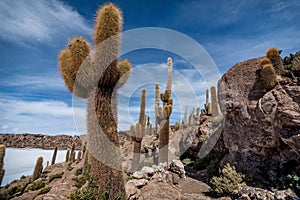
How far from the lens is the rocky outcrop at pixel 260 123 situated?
17.2 feet

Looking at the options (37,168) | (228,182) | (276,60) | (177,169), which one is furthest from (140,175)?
(37,168)

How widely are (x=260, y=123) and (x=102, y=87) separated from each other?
17.5 feet

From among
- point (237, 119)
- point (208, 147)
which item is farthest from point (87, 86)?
point (208, 147)

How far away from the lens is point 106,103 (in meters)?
4.54

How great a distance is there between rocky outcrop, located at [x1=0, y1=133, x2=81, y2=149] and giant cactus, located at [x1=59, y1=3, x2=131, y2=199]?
27.3 meters

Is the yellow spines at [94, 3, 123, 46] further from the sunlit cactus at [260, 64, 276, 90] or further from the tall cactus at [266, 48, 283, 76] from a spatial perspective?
the tall cactus at [266, 48, 283, 76]

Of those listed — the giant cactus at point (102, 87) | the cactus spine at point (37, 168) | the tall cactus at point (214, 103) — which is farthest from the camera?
the cactus spine at point (37, 168)

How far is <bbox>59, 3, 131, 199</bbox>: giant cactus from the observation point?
169 inches

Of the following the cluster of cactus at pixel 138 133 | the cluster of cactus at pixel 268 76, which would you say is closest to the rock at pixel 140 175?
the cluster of cactus at pixel 138 133

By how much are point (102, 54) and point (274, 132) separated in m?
5.73

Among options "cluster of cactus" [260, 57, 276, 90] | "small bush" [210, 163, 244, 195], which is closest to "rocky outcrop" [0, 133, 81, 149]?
"small bush" [210, 163, 244, 195]

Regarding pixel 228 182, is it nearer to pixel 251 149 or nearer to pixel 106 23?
pixel 251 149

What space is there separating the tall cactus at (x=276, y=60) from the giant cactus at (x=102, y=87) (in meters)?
5.76

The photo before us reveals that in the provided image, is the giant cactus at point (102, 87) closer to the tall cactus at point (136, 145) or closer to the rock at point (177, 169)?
the rock at point (177, 169)
